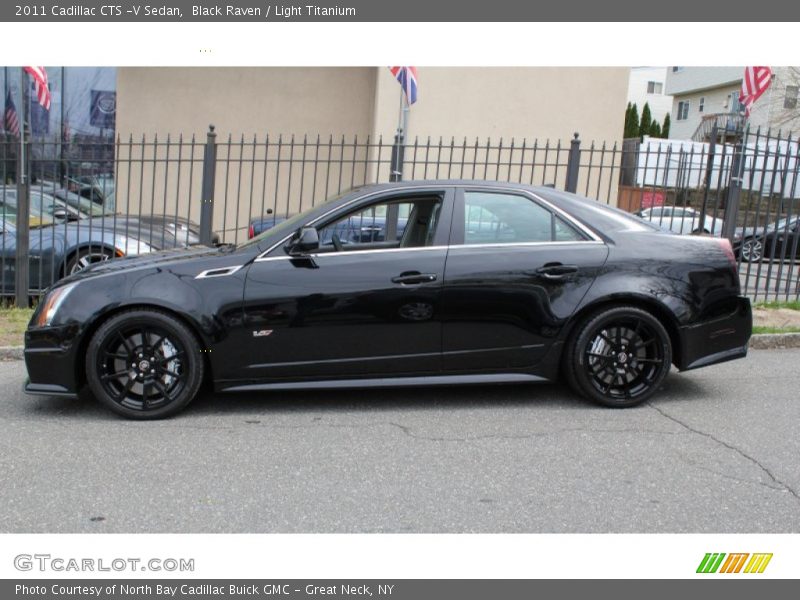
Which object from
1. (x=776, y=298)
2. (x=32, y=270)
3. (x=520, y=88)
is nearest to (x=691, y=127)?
(x=520, y=88)

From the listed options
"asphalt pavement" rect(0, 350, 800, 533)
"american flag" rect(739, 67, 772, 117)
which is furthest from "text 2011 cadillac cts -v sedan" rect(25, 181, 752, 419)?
"american flag" rect(739, 67, 772, 117)

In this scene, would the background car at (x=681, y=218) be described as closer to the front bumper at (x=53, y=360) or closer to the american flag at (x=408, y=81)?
the american flag at (x=408, y=81)

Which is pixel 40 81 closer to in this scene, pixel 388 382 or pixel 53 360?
pixel 53 360

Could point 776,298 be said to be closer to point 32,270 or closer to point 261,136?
point 32,270

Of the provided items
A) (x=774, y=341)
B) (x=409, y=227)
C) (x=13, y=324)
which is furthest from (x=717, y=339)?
(x=13, y=324)

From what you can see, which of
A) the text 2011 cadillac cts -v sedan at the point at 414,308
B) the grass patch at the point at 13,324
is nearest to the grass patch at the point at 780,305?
the text 2011 cadillac cts -v sedan at the point at 414,308

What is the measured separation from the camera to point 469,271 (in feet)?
17.5

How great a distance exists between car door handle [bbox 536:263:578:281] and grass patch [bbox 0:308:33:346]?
4957 mm

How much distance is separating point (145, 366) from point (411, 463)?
197 centimetres

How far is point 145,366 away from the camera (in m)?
5.16

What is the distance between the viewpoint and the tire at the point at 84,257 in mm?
9195

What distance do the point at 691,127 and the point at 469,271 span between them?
51.3 meters

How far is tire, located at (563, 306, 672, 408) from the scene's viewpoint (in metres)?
5.42

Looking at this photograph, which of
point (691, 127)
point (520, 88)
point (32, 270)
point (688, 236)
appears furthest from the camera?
point (691, 127)
